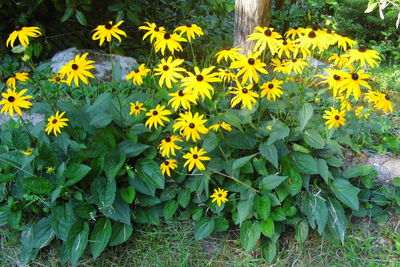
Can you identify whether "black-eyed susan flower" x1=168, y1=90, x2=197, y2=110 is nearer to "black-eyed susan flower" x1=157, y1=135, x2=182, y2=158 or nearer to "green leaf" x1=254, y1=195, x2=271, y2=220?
"black-eyed susan flower" x1=157, y1=135, x2=182, y2=158

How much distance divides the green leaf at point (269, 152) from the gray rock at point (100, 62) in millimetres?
1621

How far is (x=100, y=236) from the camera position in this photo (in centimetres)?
204

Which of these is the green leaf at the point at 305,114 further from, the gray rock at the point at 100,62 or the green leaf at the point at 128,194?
the gray rock at the point at 100,62

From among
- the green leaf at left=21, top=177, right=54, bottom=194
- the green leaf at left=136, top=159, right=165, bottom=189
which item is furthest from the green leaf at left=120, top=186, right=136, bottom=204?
the green leaf at left=21, top=177, right=54, bottom=194

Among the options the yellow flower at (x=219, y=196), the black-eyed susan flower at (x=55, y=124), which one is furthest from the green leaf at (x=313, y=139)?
the black-eyed susan flower at (x=55, y=124)

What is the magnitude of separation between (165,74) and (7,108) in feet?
2.51

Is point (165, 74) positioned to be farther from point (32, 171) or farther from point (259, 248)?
point (259, 248)

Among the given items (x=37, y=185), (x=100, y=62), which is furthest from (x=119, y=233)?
(x=100, y=62)

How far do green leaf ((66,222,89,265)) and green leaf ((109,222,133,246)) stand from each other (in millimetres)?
141

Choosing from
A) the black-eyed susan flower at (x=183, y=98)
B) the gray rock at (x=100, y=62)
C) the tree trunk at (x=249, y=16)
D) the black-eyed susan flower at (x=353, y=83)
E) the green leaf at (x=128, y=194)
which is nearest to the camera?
the black-eyed susan flower at (x=353, y=83)

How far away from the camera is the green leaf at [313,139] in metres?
1.96

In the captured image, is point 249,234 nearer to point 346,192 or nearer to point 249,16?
point 346,192

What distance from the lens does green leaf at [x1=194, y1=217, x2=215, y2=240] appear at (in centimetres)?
209

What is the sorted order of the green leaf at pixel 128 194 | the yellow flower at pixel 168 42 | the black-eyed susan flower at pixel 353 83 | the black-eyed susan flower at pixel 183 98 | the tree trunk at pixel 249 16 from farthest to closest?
the tree trunk at pixel 249 16
the green leaf at pixel 128 194
the yellow flower at pixel 168 42
the black-eyed susan flower at pixel 183 98
the black-eyed susan flower at pixel 353 83
